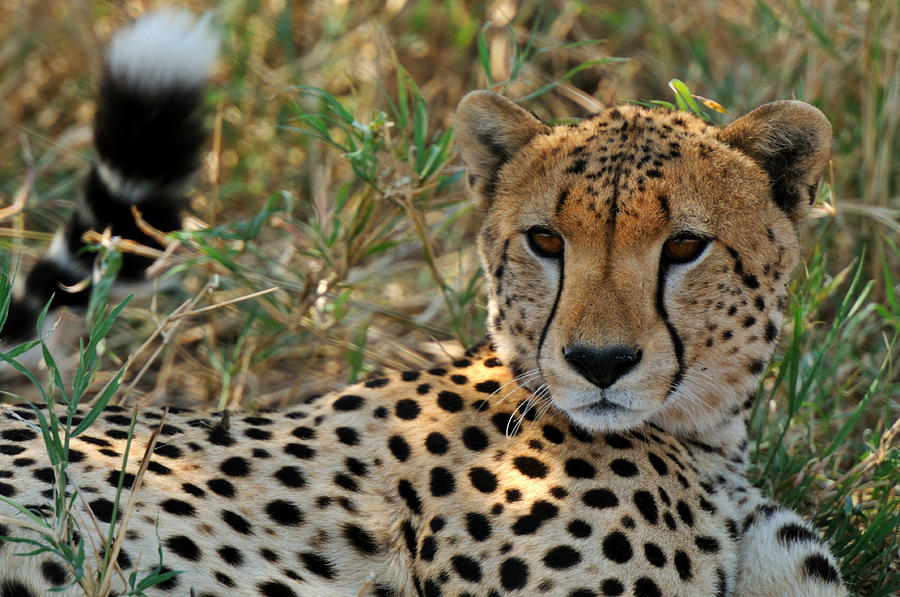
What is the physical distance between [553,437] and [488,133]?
0.58 metres

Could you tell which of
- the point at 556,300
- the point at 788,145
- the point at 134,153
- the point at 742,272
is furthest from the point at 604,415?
the point at 134,153

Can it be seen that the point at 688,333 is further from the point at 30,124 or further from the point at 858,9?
the point at 30,124

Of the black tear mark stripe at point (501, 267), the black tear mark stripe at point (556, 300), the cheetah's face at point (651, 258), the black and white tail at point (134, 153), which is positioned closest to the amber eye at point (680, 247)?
the cheetah's face at point (651, 258)

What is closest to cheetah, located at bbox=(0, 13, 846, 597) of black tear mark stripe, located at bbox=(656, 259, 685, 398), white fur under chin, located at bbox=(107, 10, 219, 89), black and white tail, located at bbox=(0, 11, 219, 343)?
black tear mark stripe, located at bbox=(656, 259, 685, 398)

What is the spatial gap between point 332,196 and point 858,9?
5.46 feet

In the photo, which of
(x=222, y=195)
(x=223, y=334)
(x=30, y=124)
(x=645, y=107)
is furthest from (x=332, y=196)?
(x=645, y=107)

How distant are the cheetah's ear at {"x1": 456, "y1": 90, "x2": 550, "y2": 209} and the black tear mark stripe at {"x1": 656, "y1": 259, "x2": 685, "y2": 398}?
0.40m

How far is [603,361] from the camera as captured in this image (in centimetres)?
152

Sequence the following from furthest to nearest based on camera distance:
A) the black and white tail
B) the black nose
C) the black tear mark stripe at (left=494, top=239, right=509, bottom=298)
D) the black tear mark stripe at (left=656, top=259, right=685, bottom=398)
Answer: the black and white tail < the black tear mark stripe at (left=494, top=239, right=509, bottom=298) < the black tear mark stripe at (left=656, top=259, right=685, bottom=398) < the black nose

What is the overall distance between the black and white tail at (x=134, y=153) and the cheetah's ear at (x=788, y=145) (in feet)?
3.61

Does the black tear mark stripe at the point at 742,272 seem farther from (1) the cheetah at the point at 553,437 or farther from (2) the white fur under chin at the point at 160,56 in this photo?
(2) the white fur under chin at the point at 160,56

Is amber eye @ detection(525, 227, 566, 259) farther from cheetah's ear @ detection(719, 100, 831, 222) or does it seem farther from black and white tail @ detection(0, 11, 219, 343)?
black and white tail @ detection(0, 11, 219, 343)

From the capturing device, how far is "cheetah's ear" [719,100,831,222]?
170cm

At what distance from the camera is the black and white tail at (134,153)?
7.04ft
